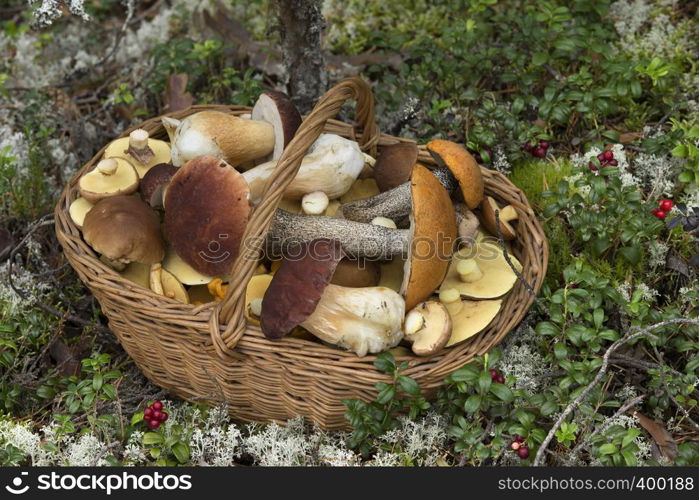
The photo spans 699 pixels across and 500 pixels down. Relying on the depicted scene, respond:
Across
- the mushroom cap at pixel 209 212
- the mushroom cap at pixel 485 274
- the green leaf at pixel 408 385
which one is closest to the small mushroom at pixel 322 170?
the mushroom cap at pixel 209 212

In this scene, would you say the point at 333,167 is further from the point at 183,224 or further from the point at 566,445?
the point at 566,445

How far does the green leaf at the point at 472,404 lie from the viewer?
2346 millimetres

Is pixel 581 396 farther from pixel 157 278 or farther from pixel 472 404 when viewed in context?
pixel 157 278

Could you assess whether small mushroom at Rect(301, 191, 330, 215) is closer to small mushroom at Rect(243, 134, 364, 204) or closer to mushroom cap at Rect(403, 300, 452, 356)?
small mushroom at Rect(243, 134, 364, 204)

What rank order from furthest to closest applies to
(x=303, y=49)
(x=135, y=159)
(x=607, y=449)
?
(x=303, y=49) → (x=135, y=159) → (x=607, y=449)

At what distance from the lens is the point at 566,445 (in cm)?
233

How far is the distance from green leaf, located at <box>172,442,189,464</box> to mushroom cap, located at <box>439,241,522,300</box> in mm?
1062

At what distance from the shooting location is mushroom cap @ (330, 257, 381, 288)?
259cm

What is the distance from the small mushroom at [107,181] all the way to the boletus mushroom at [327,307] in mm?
837

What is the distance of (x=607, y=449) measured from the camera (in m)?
2.20

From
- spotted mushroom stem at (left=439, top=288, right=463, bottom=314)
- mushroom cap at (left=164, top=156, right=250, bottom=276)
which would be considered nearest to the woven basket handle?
mushroom cap at (left=164, top=156, right=250, bottom=276)

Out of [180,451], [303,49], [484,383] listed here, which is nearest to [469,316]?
[484,383]

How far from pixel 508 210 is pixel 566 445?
1.00m

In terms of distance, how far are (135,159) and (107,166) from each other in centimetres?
26
